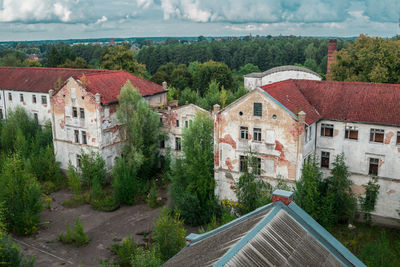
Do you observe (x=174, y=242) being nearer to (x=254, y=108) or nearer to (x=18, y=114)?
(x=254, y=108)

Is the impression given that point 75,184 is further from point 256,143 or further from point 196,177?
point 256,143

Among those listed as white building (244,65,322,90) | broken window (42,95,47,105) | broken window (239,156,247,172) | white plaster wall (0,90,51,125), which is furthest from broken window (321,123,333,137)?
white building (244,65,322,90)

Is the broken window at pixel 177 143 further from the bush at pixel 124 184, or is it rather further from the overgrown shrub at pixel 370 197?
the overgrown shrub at pixel 370 197

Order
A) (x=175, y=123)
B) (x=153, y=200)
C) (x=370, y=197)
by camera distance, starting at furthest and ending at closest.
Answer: (x=175, y=123) → (x=153, y=200) → (x=370, y=197)

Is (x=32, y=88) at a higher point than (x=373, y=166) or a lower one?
higher

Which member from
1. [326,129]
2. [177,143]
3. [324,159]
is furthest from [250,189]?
[177,143]
